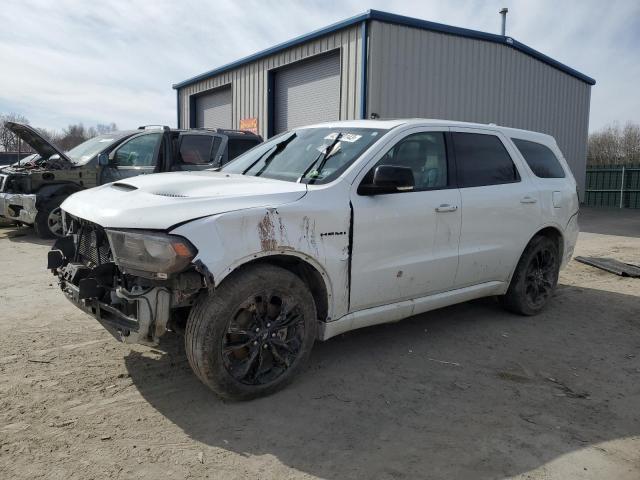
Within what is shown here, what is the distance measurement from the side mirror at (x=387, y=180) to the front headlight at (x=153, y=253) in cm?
135

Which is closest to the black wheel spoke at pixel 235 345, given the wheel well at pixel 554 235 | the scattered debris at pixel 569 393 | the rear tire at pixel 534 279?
the scattered debris at pixel 569 393

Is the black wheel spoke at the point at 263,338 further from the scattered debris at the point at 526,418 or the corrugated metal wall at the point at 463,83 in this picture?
the corrugated metal wall at the point at 463,83

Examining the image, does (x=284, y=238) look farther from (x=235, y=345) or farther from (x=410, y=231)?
(x=410, y=231)

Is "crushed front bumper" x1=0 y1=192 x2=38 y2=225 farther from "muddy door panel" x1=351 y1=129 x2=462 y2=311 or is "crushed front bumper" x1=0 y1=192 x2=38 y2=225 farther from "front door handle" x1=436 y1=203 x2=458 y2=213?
"front door handle" x1=436 y1=203 x2=458 y2=213

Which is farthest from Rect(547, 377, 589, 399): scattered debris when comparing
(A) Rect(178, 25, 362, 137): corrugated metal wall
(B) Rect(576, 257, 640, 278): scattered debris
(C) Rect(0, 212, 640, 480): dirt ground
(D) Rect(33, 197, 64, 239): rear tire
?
(A) Rect(178, 25, 362, 137): corrugated metal wall

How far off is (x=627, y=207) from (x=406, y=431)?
22.6 meters

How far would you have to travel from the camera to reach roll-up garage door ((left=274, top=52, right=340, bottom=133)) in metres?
13.8

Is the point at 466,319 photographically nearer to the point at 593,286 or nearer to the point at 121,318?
the point at 593,286

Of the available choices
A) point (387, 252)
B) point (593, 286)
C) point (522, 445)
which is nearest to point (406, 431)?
point (522, 445)

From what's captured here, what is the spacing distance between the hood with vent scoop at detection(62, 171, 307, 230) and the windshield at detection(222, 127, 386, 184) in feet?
0.71

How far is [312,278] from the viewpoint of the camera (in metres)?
3.61

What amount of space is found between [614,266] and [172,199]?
6955mm

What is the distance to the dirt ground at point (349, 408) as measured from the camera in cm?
271

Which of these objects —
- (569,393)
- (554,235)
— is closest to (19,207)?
(554,235)
